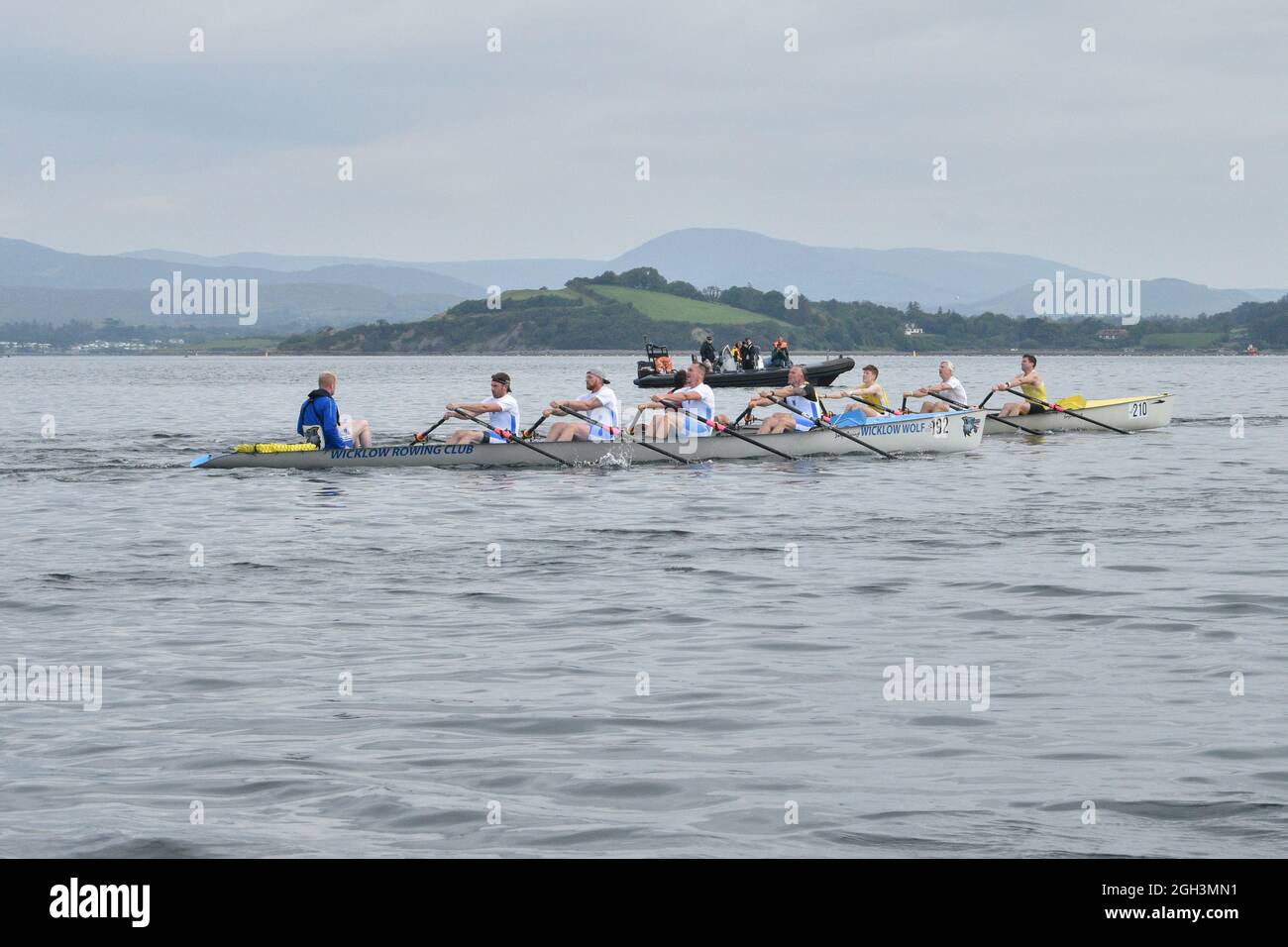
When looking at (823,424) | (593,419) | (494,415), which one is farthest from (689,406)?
(494,415)

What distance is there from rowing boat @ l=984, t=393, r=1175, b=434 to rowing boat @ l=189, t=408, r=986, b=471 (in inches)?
207

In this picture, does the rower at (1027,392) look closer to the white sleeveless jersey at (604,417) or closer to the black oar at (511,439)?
the white sleeveless jersey at (604,417)

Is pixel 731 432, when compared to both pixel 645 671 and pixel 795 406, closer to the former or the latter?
pixel 795 406

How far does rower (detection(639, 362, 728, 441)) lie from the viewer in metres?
27.5

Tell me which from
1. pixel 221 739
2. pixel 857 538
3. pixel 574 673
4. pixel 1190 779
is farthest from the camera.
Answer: pixel 857 538

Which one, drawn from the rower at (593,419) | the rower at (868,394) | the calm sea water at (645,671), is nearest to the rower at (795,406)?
the rower at (868,394)

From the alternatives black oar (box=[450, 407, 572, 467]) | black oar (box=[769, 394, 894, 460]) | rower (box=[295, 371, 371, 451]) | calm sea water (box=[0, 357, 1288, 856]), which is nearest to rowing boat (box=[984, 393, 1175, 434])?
black oar (box=[769, 394, 894, 460])

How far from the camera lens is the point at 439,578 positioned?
15648 mm

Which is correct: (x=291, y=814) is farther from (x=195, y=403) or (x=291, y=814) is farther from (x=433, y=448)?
(x=195, y=403)

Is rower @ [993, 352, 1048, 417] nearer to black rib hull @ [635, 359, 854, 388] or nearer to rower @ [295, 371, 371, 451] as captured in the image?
rower @ [295, 371, 371, 451]

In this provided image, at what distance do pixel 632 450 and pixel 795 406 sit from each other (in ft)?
11.3

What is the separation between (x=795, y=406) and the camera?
2906 cm

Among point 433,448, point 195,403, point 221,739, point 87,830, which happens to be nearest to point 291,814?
point 87,830

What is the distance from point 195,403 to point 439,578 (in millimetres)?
55222
